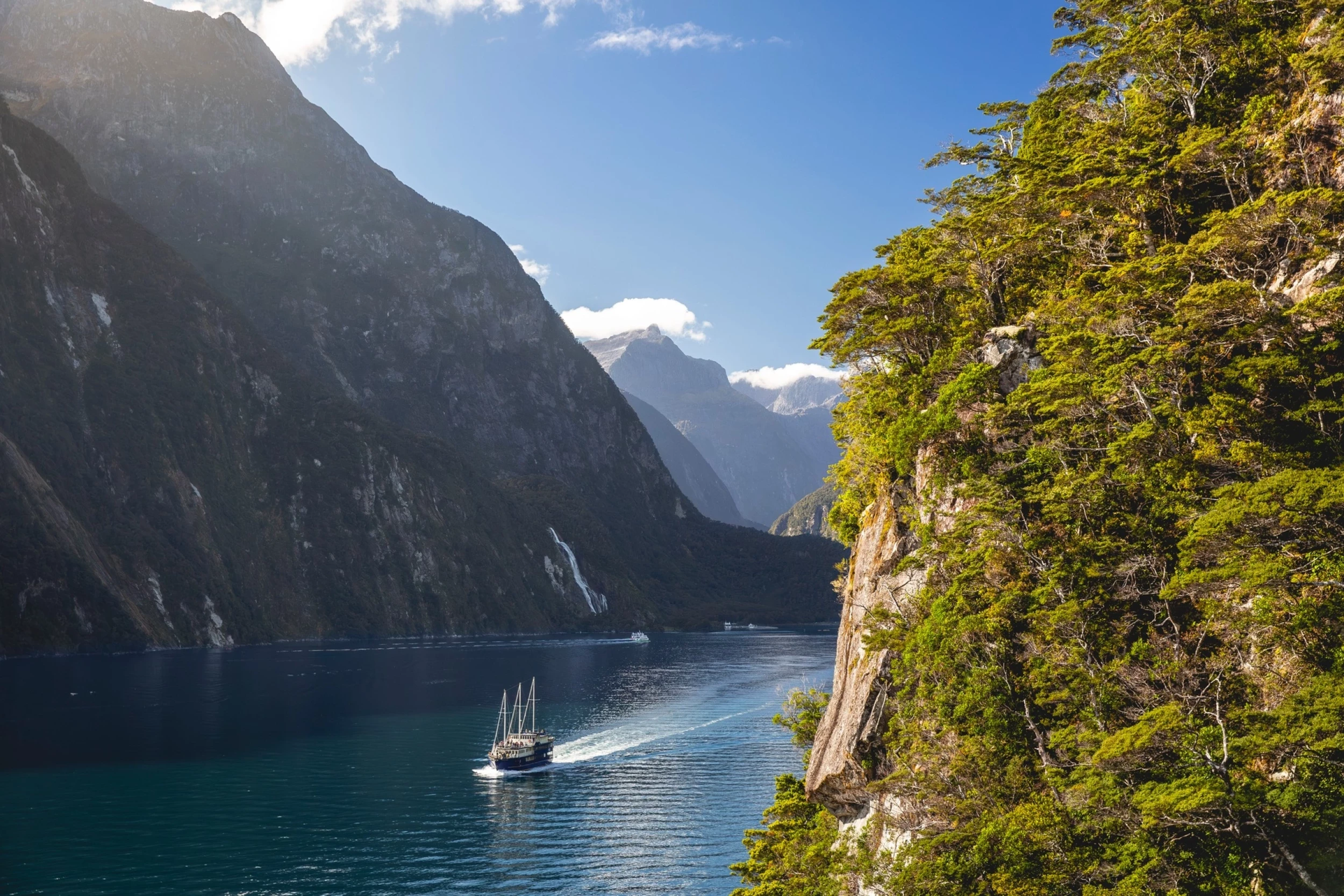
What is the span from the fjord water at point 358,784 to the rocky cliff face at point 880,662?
74.6 feet

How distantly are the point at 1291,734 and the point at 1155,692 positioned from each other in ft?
12.7

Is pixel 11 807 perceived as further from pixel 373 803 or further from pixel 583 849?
pixel 583 849

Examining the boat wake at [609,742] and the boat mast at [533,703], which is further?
the boat mast at [533,703]

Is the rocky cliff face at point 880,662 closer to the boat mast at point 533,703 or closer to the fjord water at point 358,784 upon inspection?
the fjord water at point 358,784

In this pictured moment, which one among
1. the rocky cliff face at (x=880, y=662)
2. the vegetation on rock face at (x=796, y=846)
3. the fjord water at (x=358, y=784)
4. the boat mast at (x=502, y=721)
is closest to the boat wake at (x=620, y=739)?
the fjord water at (x=358, y=784)

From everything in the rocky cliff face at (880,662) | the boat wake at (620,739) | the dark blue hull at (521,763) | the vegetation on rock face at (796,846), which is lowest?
the boat wake at (620,739)

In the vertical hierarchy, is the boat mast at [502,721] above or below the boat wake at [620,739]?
above

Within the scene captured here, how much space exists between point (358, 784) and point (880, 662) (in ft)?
181

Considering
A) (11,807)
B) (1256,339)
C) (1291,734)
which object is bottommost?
(11,807)

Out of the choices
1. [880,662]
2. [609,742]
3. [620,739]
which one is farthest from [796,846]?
[620,739]

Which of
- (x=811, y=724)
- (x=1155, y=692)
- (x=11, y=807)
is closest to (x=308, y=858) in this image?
(x=11, y=807)

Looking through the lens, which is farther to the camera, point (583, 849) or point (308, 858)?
point (583, 849)

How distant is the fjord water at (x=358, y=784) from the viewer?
52.7m

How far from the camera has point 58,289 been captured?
19362cm
